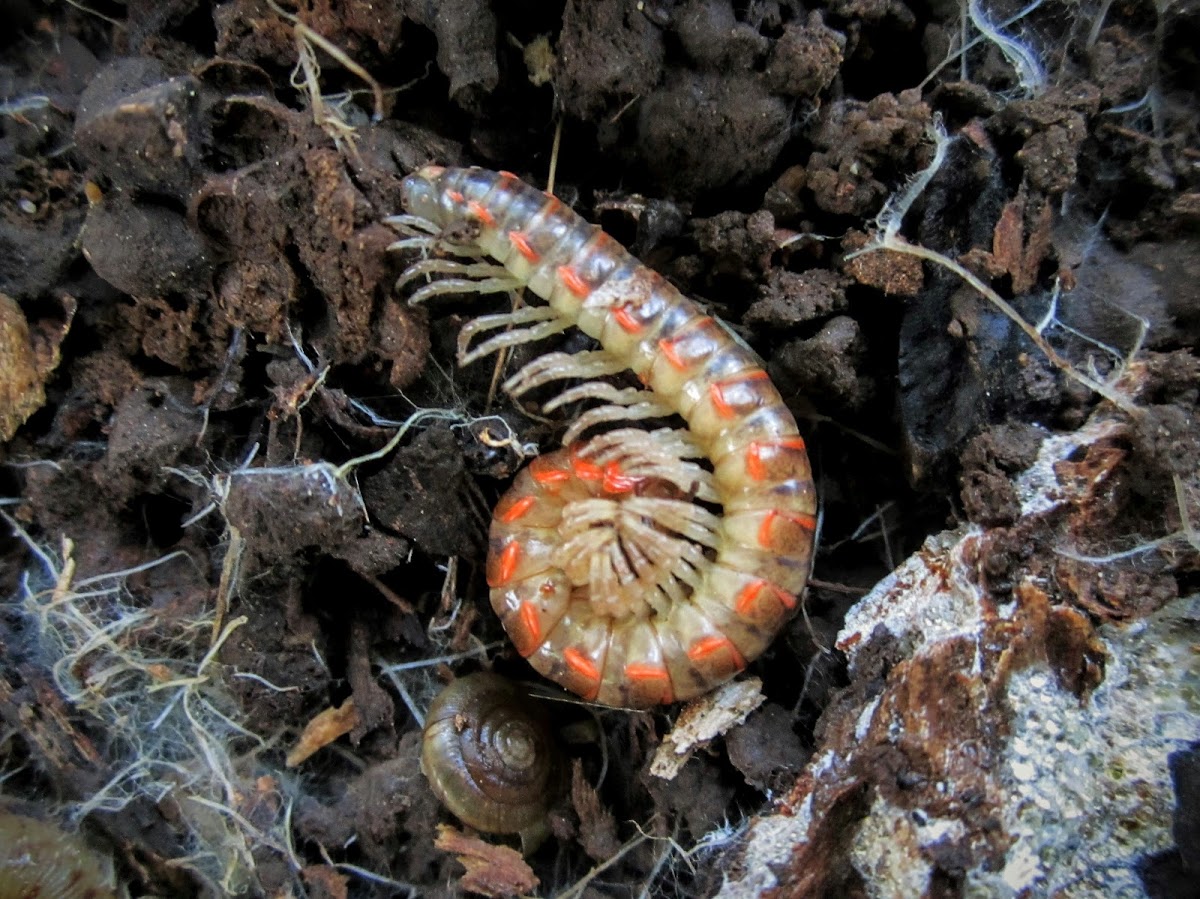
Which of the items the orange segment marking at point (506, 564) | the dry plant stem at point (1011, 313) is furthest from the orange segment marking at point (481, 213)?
the dry plant stem at point (1011, 313)

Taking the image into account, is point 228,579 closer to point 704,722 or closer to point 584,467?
point 584,467

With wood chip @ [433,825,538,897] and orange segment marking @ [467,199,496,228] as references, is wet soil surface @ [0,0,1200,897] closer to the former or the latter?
wood chip @ [433,825,538,897]

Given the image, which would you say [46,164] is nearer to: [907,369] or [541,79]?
[541,79]

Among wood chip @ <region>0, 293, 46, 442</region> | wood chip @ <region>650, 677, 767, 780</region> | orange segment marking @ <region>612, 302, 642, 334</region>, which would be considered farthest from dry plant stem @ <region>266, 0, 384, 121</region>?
wood chip @ <region>650, 677, 767, 780</region>

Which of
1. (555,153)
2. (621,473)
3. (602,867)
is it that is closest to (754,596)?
(621,473)

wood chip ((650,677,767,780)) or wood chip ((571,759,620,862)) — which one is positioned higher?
wood chip ((650,677,767,780))

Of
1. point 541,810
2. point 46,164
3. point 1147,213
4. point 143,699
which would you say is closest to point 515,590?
point 541,810

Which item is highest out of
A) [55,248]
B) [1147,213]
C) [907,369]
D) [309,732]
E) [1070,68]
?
[1070,68]
